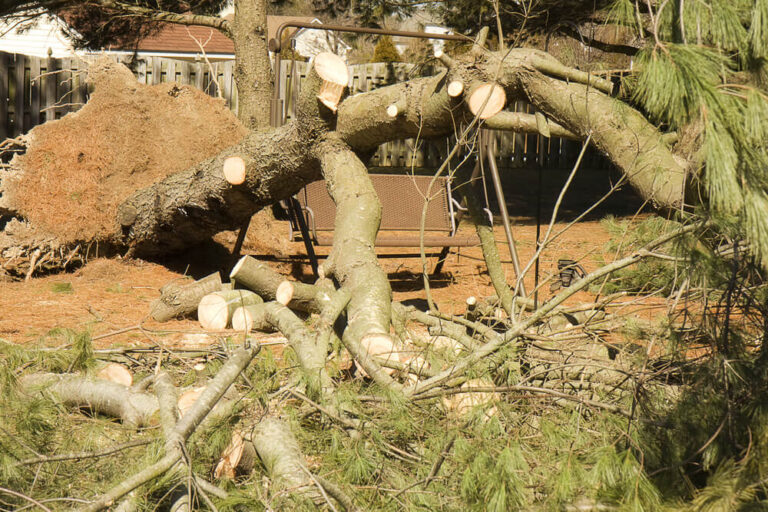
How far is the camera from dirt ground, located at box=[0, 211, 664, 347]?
415cm

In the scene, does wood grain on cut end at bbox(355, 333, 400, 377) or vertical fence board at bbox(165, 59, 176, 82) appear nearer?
wood grain on cut end at bbox(355, 333, 400, 377)

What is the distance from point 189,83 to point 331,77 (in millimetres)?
7804

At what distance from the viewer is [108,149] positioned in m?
5.66

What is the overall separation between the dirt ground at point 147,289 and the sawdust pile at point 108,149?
1.29ft

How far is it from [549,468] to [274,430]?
817 mm

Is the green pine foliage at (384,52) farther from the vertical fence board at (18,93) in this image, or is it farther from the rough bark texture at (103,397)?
the rough bark texture at (103,397)

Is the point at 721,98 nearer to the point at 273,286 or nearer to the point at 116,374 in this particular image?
the point at 116,374

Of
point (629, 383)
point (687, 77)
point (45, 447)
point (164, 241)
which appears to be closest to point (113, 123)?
point (164, 241)

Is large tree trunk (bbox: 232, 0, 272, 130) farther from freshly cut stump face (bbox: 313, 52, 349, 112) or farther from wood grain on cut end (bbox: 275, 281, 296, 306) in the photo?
wood grain on cut end (bbox: 275, 281, 296, 306)

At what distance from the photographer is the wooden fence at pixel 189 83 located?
31.2 feet

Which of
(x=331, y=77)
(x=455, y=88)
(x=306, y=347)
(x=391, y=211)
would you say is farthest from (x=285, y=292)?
(x=391, y=211)

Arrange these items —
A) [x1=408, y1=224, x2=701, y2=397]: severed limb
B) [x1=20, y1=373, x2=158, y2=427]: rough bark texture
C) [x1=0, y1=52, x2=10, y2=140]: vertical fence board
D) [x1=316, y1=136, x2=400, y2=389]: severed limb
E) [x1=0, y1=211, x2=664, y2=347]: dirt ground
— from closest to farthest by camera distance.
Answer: [x1=408, y1=224, x2=701, y2=397]: severed limb, [x1=20, y1=373, x2=158, y2=427]: rough bark texture, [x1=316, y1=136, x2=400, y2=389]: severed limb, [x1=0, y1=211, x2=664, y2=347]: dirt ground, [x1=0, y1=52, x2=10, y2=140]: vertical fence board

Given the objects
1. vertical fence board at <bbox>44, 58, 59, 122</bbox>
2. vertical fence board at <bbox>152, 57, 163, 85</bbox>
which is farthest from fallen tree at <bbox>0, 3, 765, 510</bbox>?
vertical fence board at <bbox>152, 57, 163, 85</bbox>

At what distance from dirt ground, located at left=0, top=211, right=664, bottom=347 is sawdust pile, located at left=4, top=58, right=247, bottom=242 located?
394 millimetres
